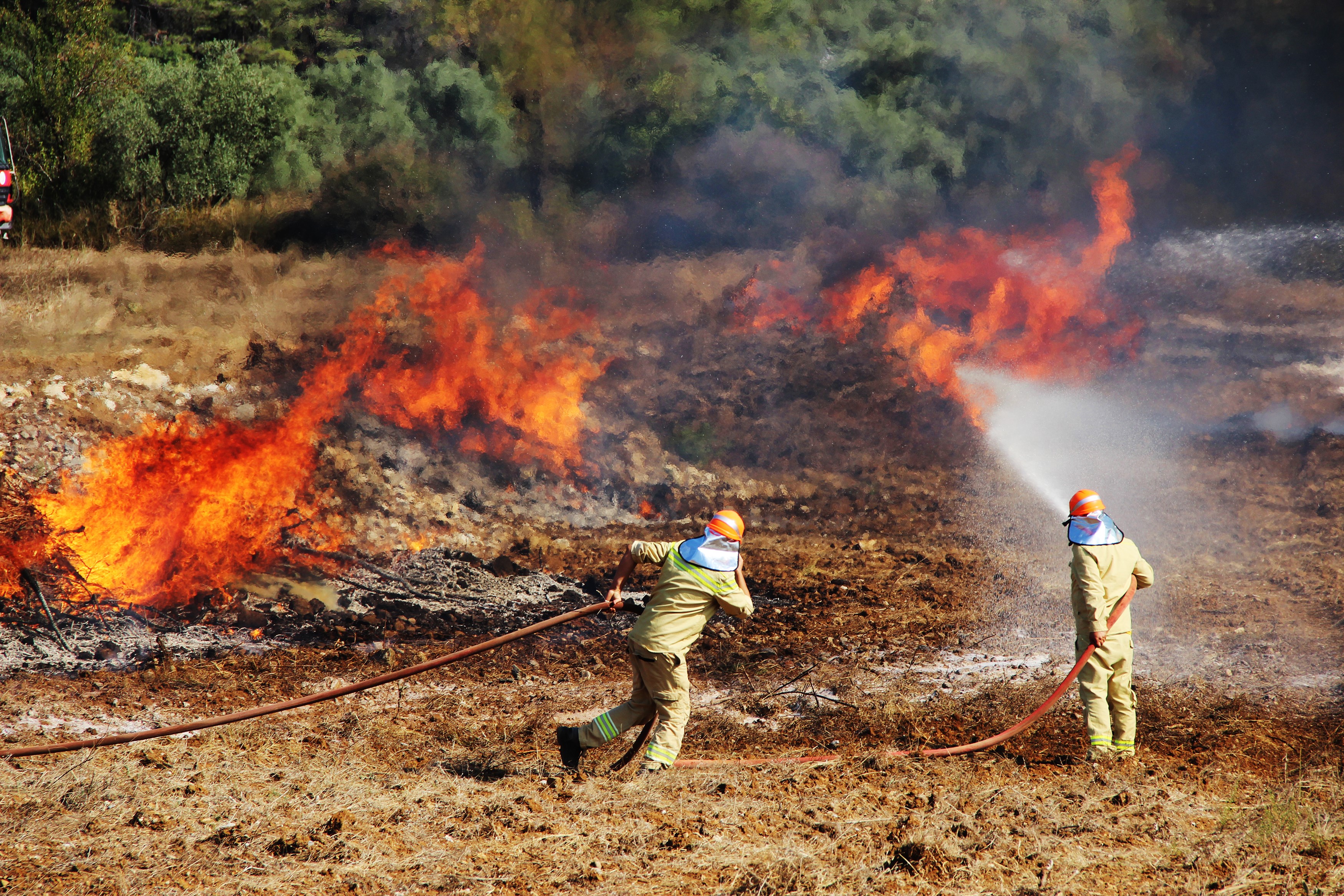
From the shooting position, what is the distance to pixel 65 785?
17.2 feet

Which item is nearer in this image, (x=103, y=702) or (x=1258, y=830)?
(x=1258, y=830)

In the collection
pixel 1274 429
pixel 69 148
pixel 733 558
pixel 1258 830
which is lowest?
pixel 1274 429

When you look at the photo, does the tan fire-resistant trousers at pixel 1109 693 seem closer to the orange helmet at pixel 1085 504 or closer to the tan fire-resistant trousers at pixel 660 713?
the orange helmet at pixel 1085 504

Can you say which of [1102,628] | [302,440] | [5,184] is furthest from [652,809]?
[5,184]

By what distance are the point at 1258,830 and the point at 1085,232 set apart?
1462cm

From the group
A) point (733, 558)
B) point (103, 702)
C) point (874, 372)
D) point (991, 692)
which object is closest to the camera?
point (733, 558)

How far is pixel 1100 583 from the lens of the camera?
638 centimetres

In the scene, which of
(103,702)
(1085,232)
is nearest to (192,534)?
(103,702)

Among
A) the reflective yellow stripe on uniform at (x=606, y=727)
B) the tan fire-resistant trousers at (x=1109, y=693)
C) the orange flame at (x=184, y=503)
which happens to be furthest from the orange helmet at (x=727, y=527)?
the orange flame at (x=184, y=503)

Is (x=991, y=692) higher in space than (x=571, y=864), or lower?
lower

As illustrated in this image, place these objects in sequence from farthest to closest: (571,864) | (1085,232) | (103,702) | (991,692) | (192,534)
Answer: (1085,232), (192,534), (991,692), (103,702), (571,864)

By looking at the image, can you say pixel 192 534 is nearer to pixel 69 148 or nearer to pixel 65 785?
pixel 65 785

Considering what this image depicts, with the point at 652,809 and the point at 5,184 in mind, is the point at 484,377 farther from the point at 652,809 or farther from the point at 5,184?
the point at 652,809

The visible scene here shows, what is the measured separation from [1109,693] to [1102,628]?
0.52 m
